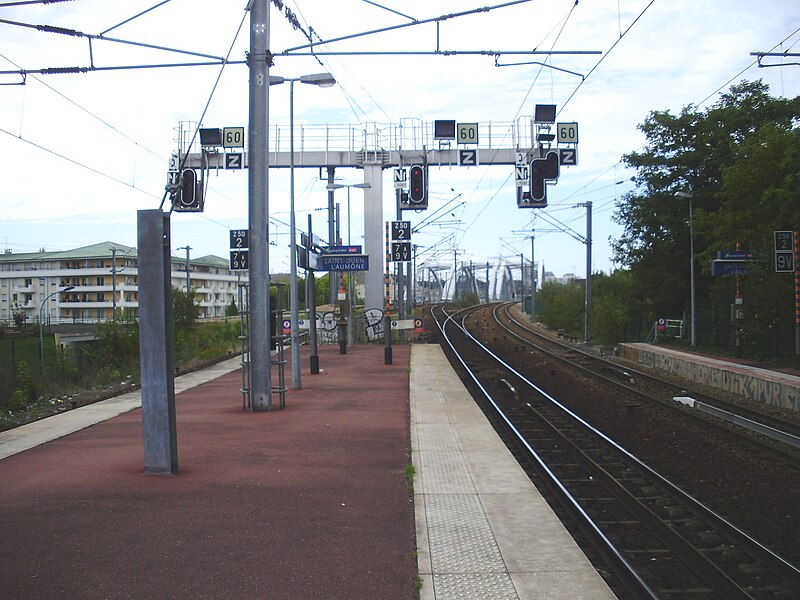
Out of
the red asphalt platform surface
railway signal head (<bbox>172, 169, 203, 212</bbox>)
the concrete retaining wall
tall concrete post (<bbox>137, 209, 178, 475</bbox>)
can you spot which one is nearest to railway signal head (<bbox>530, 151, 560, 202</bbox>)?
the concrete retaining wall

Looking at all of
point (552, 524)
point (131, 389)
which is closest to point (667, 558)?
point (552, 524)

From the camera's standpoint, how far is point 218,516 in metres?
7.44

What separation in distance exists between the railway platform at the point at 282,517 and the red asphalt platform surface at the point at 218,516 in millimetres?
22

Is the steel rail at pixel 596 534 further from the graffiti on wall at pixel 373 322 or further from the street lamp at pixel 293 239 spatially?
the graffiti on wall at pixel 373 322

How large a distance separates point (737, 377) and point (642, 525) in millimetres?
12937

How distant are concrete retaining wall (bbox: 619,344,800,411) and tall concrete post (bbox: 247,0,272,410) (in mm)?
10985

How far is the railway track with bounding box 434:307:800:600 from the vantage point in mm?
6320

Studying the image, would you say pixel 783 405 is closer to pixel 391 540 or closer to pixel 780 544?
pixel 780 544

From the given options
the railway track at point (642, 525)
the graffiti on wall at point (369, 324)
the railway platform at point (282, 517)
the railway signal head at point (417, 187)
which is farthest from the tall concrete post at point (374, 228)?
the railway platform at point (282, 517)

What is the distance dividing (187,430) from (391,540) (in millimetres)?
6690

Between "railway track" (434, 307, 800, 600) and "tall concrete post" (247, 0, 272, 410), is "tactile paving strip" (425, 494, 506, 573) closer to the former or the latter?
"railway track" (434, 307, 800, 600)

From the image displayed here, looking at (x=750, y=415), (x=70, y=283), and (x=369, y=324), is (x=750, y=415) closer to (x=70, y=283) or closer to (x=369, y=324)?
(x=369, y=324)

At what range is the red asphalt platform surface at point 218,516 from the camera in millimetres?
5770

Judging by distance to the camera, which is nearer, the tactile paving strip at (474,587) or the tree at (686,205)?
the tactile paving strip at (474,587)
